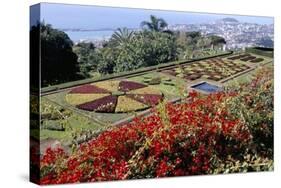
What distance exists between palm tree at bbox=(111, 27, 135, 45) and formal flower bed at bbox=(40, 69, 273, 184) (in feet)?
3.42

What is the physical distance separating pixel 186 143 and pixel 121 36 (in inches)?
68.5

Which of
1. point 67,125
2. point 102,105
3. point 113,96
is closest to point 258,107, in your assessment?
point 113,96

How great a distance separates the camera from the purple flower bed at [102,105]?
831 cm

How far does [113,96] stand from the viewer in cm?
852

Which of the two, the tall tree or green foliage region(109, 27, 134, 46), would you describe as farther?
green foliage region(109, 27, 134, 46)

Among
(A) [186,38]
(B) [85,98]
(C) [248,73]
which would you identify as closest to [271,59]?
(C) [248,73]

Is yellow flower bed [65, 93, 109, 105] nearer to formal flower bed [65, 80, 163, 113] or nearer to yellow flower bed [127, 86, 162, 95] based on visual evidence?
formal flower bed [65, 80, 163, 113]

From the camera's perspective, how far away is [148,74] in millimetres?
8836

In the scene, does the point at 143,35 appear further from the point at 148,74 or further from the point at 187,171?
the point at 187,171

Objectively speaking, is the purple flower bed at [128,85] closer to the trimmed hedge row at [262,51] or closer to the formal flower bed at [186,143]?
the formal flower bed at [186,143]

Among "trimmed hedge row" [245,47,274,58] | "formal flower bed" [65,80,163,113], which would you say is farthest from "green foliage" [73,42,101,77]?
"trimmed hedge row" [245,47,274,58]

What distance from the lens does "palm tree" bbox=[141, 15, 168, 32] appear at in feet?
29.0

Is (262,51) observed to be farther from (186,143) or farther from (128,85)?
(128,85)

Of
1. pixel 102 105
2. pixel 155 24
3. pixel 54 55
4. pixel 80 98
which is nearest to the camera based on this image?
pixel 54 55
